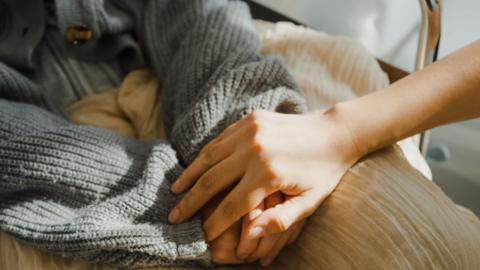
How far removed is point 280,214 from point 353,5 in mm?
681

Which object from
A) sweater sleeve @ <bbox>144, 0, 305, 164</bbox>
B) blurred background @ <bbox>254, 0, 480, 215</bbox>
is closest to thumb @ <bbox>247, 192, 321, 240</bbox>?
sweater sleeve @ <bbox>144, 0, 305, 164</bbox>

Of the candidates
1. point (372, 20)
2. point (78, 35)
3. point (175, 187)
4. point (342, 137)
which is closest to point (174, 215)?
point (175, 187)

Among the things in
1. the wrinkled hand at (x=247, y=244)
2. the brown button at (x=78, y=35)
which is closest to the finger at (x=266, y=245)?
the wrinkled hand at (x=247, y=244)

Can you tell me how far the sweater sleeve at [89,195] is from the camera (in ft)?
1.51

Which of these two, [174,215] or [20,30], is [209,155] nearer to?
[174,215]

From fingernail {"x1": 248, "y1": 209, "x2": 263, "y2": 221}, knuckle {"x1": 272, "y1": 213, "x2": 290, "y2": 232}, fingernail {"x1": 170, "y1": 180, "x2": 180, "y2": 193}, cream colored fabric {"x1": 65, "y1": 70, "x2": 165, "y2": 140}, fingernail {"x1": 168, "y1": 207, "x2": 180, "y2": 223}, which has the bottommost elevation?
cream colored fabric {"x1": 65, "y1": 70, "x2": 165, "y2": 140}

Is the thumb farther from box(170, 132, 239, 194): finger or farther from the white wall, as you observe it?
the white wall

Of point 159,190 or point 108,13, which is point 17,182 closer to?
point 159,190

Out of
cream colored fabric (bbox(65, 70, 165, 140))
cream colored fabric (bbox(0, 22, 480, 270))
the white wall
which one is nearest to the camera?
cream colored fabric (bbox(0, 22, 480, 270))

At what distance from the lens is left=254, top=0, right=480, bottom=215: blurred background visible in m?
1.01

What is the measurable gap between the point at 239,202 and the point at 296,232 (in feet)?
0.23

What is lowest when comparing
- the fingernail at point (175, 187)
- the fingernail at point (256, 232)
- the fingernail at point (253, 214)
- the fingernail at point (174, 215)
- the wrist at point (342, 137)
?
the fingernail at point (174, 215)

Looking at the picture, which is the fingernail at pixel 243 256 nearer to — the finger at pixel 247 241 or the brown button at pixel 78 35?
the finger at pixel 247 241

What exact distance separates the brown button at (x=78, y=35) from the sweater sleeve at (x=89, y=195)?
159mm
